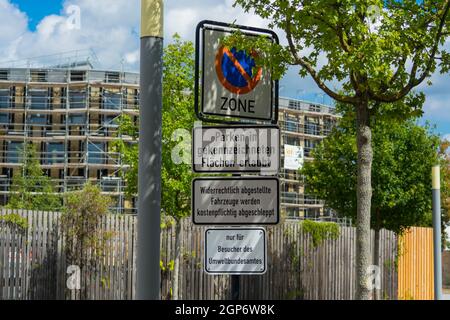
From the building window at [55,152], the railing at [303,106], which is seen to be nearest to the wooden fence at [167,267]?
the building window at [55,152]

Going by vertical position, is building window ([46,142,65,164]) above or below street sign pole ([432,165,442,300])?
above

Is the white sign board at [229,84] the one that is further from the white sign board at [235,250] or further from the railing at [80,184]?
the railing at [80,184]

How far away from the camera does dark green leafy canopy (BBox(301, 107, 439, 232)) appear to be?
62.5 ft

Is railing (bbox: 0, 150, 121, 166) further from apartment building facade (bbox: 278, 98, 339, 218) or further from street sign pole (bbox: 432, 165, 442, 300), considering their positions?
street sign pole (bbox: 432, 165, 442, 300)

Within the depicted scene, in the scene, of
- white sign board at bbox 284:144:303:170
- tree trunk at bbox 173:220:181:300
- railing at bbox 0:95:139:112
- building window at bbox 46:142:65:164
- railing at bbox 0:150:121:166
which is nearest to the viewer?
tree trunk at bbox 173:220:181:300

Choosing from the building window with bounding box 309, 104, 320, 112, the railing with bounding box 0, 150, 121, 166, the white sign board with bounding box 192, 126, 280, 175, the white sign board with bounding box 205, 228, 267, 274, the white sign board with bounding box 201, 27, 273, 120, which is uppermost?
the building window with bounding box 309, 104, 320, 112

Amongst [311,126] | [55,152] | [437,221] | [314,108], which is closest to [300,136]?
[311,126]

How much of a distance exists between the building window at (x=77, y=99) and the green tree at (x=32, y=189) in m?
9.15

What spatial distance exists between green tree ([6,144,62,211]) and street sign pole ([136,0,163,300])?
4393cm

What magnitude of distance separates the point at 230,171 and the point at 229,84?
22.6 inches

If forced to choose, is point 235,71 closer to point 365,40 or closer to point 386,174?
point 365,40

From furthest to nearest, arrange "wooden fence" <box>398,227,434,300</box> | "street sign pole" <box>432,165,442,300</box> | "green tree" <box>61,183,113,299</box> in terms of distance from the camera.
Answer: "wooden fence" <box>398,227,434,300</box>, "green tree" <box>61,183,113,299</box>, "street sign pole" <box>432,165,442,300</box>

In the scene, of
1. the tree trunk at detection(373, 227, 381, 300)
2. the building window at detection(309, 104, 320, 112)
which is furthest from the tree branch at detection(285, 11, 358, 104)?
the building window at detection(309, 104, 320, 112)

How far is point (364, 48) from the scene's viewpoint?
7.92 meters
